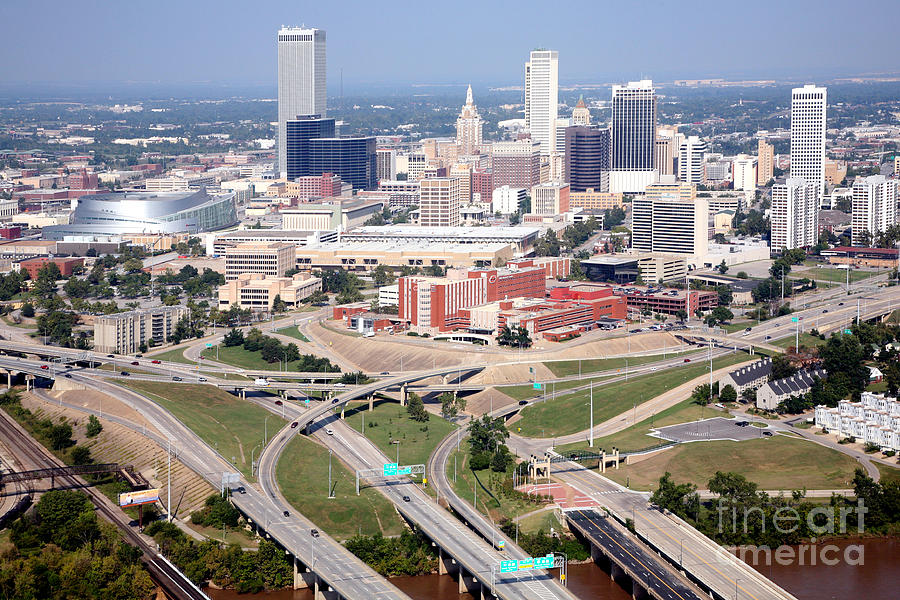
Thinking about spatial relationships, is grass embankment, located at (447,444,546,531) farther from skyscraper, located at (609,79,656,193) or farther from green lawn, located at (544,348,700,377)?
skyscraper, located at (609,79,656,193)

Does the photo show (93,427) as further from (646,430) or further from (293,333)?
(293,333)

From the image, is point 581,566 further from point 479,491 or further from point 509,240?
point 509,240

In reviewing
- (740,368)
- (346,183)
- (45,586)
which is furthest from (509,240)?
(45,586)

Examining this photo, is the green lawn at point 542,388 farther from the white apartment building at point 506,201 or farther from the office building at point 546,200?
the white apartment building at point 506,201

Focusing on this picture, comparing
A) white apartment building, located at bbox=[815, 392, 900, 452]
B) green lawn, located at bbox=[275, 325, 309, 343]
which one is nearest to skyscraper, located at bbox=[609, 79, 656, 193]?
green lawn, located at bbox=[275, 325, 309, 343]

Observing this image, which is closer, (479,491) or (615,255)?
(479,491)

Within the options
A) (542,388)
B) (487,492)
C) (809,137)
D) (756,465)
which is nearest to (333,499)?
(487,492)
